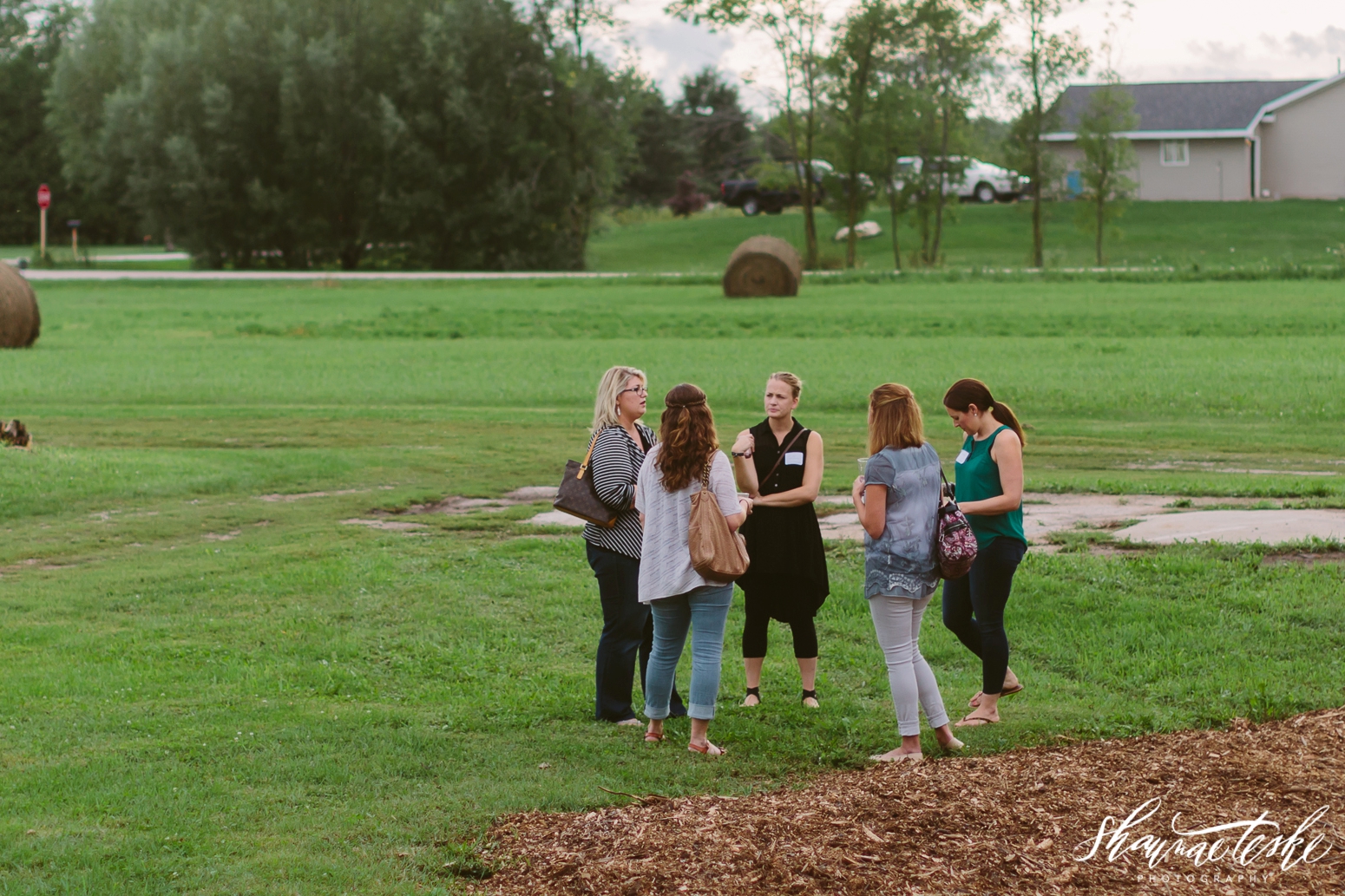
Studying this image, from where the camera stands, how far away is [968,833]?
16.3ft

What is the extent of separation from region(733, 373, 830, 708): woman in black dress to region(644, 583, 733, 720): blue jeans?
2.17 ft

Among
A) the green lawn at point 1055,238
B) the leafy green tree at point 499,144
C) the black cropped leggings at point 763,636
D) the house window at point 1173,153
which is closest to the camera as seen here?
the black cropped leggings at point 763,636

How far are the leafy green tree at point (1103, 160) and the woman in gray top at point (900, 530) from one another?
4567cm

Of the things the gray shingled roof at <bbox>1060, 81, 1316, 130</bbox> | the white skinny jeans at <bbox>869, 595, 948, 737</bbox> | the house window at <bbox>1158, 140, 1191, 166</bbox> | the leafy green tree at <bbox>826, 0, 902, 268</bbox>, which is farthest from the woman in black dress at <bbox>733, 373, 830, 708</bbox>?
the house window at <bbox>1158, 140, 1191, 166</bbox>

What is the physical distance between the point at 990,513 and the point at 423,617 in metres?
4.04

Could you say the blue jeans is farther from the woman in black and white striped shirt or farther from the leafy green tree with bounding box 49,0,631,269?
the leafy green tree with bounding box 49,0,631,269

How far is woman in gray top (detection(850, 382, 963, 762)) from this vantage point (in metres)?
6.16

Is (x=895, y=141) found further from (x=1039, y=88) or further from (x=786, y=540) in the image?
(x=786, y=540)

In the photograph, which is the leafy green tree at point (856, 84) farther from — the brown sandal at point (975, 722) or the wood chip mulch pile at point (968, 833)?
the wood chip mulch pile at point (968, 833)

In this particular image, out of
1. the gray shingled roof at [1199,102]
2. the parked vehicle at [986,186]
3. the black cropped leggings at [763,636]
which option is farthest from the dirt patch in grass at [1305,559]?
the gray shingled roof at [1199,102]

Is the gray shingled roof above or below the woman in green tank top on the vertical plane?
above

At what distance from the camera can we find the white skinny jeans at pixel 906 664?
6.21 meters

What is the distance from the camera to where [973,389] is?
659 centimetres

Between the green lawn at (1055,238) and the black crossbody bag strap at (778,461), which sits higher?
the green lawn at (1055,238)
